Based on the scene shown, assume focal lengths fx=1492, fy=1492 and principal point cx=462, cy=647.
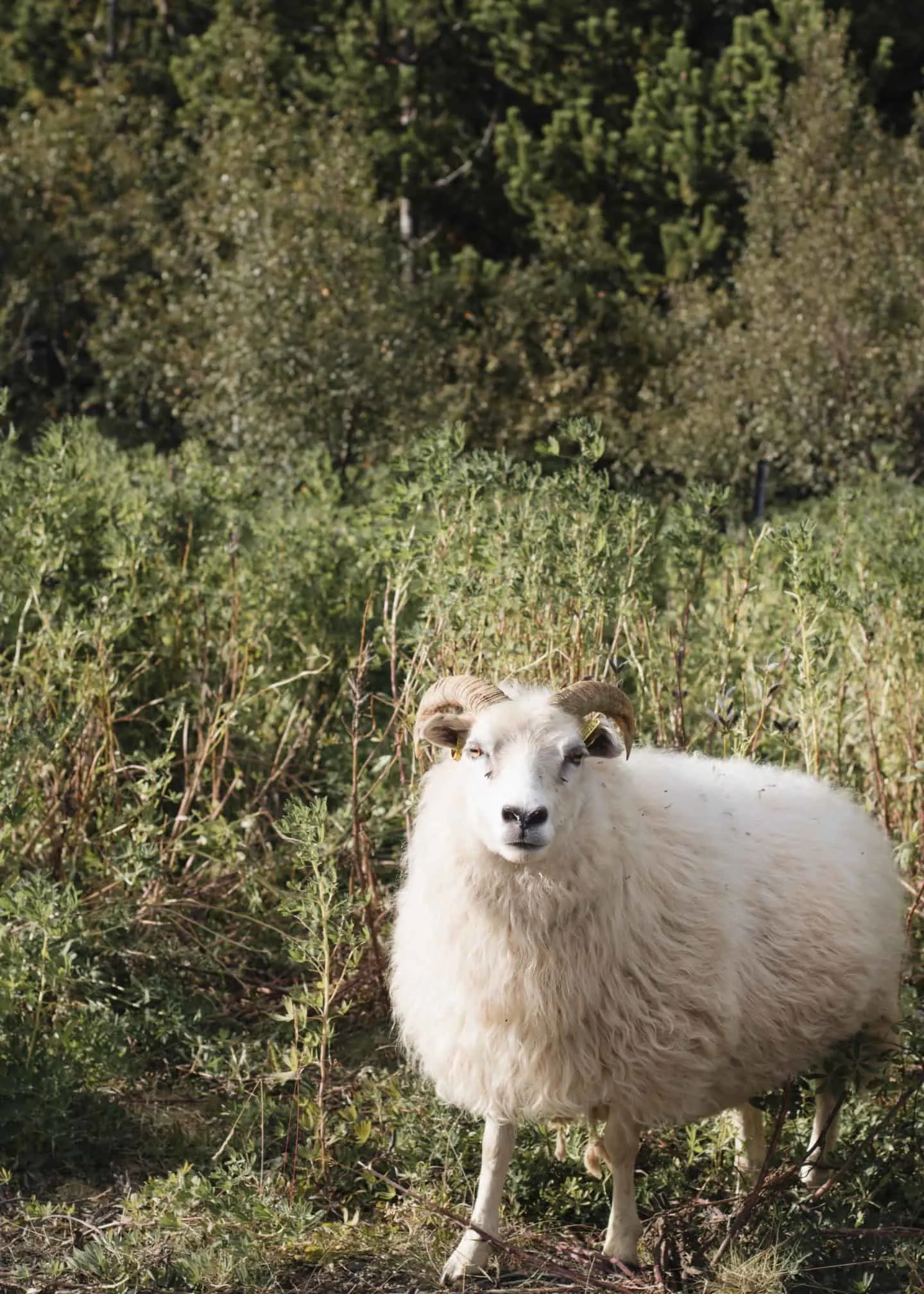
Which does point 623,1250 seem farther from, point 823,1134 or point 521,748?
point 521,748

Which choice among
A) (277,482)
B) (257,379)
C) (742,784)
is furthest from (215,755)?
(257,379)

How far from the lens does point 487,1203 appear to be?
13.1 feet

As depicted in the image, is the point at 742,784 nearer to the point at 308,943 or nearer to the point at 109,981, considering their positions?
the point at 308,943

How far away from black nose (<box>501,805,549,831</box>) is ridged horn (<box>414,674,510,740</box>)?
0.37m

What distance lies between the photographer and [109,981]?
5.19 metres

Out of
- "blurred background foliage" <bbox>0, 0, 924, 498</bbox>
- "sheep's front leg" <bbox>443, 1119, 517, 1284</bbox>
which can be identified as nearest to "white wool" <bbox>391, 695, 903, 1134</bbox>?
"sheep's front leg" <bbox>443, 1119, 517, 1284</bbox>

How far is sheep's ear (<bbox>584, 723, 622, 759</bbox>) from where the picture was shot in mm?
3878

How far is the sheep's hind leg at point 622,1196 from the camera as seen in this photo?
398 cm

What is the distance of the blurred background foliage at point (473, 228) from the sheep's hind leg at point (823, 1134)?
9.92 m

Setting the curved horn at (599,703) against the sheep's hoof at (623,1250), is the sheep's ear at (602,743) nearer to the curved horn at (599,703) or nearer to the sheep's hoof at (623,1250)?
the curved horn at (599,703)

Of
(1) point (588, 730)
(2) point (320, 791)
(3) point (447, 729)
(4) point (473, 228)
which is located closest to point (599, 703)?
(1) point (588, 730)

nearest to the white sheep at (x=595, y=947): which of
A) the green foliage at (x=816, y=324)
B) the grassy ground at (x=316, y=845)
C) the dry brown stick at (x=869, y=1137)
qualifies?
the dry brown stick at (x=869, y=1137)

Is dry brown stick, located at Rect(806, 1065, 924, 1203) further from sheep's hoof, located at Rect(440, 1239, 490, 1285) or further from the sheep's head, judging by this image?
the sheep's head

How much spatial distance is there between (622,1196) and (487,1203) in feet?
1.19
